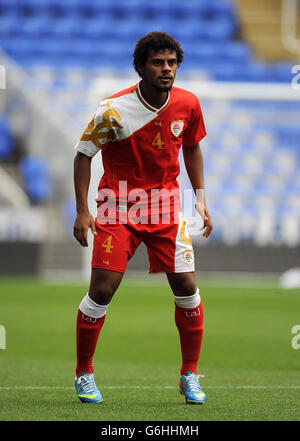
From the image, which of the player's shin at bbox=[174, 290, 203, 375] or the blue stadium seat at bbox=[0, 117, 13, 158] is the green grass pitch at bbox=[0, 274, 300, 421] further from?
the blue stadium seat at bbox=[0, 117, 13, 158]

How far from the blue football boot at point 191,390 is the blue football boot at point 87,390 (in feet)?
1.44

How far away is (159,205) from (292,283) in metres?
10.0

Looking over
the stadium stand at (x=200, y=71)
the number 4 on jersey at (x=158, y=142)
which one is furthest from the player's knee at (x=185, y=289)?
the stadium stand at (x=200, y=71)

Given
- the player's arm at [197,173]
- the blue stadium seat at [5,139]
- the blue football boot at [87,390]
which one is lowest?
the blue football boot at [87,390]

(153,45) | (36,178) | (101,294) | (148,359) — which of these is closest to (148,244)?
(101,294)

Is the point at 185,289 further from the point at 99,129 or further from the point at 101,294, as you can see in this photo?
the point at 99,129

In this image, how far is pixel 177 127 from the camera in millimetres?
4445

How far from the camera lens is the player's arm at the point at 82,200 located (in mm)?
4273

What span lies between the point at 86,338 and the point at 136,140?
105 centimetres

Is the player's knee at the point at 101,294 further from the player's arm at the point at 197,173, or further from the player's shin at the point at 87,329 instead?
the player's arm at the point at 197,173

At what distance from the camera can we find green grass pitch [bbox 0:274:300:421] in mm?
4066
